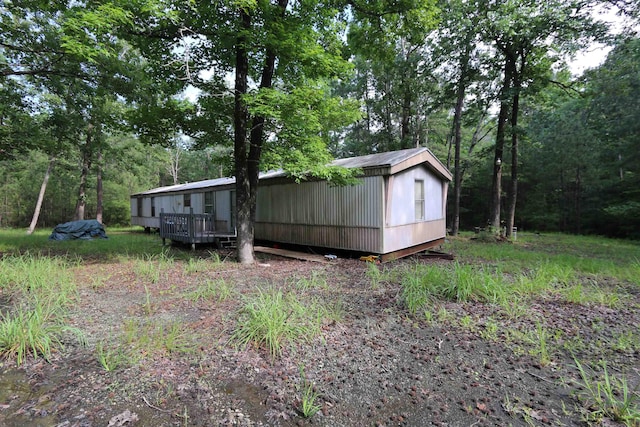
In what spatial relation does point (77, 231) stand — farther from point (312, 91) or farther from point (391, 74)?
point (391, 74)

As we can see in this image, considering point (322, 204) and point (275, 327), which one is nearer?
point (275, 327)

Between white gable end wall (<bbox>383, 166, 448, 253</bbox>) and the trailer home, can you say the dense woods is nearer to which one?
the trailer home

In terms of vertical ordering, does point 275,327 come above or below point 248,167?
below

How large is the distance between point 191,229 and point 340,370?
8.62m

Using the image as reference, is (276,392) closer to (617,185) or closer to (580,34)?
(580,34)

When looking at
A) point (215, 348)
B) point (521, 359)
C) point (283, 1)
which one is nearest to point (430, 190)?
point (283, 1)

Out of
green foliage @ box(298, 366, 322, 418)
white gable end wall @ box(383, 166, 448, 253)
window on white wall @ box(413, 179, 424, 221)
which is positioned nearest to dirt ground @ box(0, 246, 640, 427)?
green foliage @ box(298, 366, 322, 418)

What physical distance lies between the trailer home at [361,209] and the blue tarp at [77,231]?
5.59 meters

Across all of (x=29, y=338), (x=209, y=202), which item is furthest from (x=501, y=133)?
(x=29, y=338)

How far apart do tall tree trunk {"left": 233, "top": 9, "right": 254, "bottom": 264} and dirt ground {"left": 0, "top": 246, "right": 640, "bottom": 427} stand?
3461mm

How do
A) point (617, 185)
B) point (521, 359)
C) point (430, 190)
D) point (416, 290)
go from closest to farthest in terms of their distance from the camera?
point (521, 359), point (416, 290), point (430, 190), point (617, 185)

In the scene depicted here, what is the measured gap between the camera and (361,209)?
8242 millimetres

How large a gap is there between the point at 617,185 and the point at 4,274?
87.5 feet

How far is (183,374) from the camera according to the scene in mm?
2686
